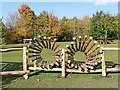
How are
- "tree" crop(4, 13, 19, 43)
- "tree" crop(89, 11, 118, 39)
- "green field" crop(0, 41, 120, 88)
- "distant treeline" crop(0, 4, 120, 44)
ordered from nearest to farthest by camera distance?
"green field" crop(0, 41, 120, 88) < "tree" crop(89, 11, 118, 39) < "distant treeline" crop(0, 4, 120, 44) < "tree" crop(4, 13, 19, 43)

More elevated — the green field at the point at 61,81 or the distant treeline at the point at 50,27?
the distant treeline at the point at 50,27

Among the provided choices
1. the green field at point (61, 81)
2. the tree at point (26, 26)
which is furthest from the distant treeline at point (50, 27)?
the green field at point (61, 81)

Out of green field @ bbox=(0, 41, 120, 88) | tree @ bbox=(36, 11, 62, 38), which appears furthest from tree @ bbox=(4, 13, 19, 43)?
green field @ bbox=(0, 41, 120, 88)

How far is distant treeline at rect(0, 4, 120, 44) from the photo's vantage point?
2573cm

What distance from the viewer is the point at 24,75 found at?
5945 millimetres

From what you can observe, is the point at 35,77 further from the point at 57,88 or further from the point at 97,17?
the point at 97,17

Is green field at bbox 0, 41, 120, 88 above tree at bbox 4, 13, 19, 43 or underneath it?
underneath

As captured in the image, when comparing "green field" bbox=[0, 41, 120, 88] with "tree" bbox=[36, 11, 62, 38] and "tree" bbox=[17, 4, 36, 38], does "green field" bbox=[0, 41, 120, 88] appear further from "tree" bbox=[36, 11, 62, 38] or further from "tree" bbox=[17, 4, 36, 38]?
"tree" bbox=[17, 4, 36, 38]

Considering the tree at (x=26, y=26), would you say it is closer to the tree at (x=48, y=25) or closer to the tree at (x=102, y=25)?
the tree at (x=48, y=25)

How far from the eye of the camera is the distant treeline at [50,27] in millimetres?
25734

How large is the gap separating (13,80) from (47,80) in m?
1.33

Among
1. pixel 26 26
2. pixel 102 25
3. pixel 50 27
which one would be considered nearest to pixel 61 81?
pixel 102 25

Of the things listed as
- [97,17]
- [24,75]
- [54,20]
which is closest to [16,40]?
[54,20]

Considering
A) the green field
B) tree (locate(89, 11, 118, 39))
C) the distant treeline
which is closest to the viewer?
the green field
